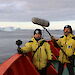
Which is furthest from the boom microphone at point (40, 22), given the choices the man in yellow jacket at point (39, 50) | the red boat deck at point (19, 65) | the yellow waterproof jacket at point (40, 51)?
the red boat deck at point (19, 65)

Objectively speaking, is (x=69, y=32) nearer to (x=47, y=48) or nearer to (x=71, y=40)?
(x=71, y=40)

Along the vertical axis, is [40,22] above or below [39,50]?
above

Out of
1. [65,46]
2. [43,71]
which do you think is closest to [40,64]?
[43,71]

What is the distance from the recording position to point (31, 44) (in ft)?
23.3

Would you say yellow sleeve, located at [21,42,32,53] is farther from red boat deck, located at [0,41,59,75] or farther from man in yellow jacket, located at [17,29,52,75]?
red boat deck, located at [0,41,59,75]

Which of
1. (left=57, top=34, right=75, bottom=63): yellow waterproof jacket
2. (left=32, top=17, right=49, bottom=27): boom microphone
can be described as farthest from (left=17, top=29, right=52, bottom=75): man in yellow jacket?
(left=57, top=34, right=75, bottom=63): yellow waterproof jacket

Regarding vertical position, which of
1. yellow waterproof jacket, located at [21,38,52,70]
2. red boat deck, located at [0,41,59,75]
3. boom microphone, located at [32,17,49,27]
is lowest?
red boat deck, located at [0,41,59,75]

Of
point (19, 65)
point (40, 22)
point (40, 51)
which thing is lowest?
point (19, 65)

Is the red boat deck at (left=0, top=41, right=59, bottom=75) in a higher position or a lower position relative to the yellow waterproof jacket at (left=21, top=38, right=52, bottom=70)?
lower

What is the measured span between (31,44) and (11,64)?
0.98 meters

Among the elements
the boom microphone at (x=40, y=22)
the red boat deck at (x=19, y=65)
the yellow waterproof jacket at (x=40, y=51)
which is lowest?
the red boat deck at (x=19, y=65)

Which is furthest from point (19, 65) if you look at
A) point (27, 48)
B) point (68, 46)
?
point (68, 46)

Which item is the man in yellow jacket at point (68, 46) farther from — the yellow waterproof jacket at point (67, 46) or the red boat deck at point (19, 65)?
the red boat deck at point (19, 65)

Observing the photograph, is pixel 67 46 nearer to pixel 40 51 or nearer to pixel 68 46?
pixel 68 46
